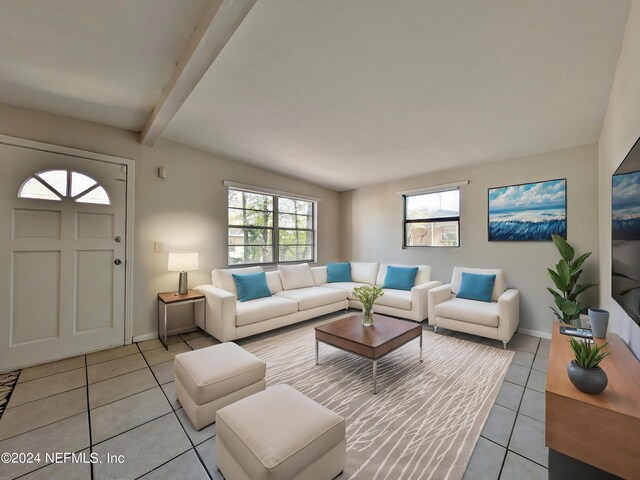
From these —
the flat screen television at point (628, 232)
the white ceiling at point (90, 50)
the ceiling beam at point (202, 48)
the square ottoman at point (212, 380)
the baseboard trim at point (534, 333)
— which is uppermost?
the white ceiling at point (90, 50)

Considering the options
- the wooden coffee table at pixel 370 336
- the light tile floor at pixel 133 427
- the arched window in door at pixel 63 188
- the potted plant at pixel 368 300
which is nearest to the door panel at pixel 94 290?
the light tile floor at pixel 133 427

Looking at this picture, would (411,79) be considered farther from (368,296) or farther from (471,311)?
(471,311)

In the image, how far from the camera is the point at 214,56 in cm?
174

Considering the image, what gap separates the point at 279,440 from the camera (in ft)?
3.72

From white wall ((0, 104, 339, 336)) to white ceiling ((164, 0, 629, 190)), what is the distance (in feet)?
1.21

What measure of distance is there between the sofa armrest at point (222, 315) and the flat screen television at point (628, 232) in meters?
3.06

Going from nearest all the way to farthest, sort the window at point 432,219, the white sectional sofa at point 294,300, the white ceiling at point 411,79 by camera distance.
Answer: the white ceiling at point 411,79
the white sectional sofa at point 294,300
the window at point 432,219

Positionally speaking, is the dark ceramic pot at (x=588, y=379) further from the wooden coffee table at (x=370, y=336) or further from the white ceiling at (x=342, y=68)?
the white ceiling at (x=342, y=68)

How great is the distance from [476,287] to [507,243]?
0.83m

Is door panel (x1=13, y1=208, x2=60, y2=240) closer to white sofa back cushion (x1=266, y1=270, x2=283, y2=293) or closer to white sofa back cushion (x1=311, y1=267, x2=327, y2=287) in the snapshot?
white sofa back cushion (x1=266, y1=270, x2=283, y2=293)

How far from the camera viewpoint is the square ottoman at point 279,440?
1.09 meters

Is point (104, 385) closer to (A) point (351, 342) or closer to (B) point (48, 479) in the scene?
(B) point (48, 479)

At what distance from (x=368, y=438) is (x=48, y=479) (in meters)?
1.70

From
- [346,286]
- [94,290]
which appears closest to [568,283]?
[346,286]
